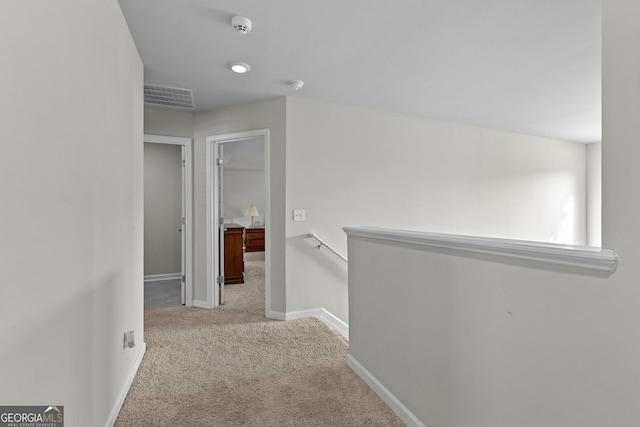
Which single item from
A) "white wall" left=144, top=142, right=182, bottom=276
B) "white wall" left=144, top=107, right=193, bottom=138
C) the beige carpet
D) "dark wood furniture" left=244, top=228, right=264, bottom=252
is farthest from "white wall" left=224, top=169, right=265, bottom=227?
the beige carpet

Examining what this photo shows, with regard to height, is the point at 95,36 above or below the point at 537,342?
above

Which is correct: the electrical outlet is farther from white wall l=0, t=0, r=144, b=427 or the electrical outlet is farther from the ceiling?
the ceiling

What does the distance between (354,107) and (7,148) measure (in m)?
3.25

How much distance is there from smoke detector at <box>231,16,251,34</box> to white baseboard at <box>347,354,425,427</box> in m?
2.37

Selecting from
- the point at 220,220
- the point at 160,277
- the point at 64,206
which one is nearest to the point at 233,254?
the point at 220,220

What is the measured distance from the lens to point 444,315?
4.58 ft

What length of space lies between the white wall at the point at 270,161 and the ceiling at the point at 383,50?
0.43 ft

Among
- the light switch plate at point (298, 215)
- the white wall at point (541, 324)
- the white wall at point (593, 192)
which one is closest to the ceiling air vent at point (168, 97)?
the light switch plate at point (298, 215)

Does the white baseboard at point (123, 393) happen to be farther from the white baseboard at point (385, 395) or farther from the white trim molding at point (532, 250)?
the white trim molding at point (532, 250)

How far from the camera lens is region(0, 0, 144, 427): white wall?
32.8 inches

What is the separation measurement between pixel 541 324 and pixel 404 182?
10.0 feet

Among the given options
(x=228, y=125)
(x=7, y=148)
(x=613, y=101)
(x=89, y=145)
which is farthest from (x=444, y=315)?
(x=228, y=125)

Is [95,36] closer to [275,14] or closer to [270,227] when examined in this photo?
[275,14]

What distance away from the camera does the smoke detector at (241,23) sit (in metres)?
1.94
